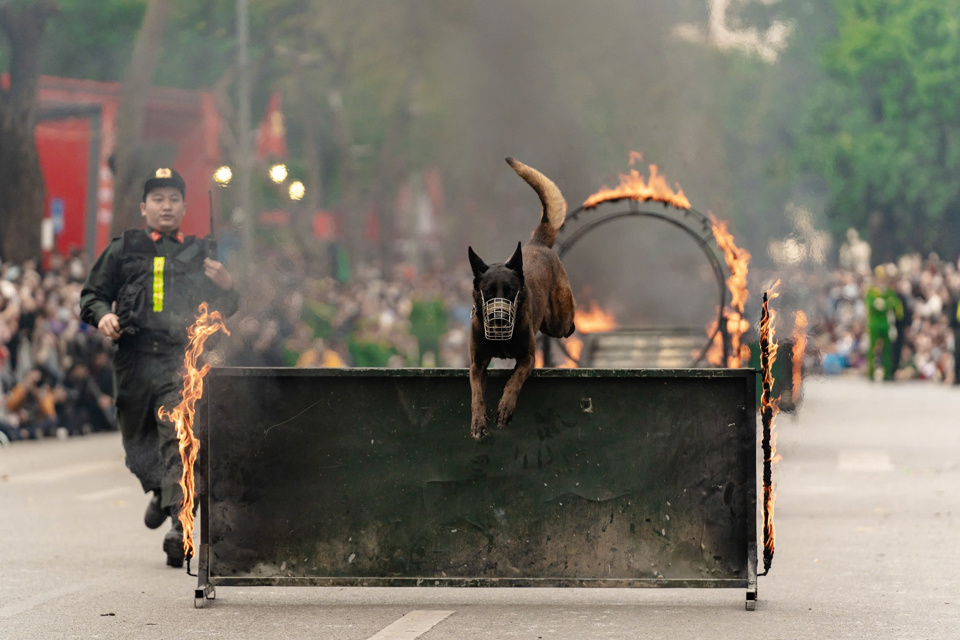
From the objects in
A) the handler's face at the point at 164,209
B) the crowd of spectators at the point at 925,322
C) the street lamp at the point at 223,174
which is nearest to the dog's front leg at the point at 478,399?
the street lamp at the point at 223,174

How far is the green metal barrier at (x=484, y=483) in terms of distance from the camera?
26.4ft

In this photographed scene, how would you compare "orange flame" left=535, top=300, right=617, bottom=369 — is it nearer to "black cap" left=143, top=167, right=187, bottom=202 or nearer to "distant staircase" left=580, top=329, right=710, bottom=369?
"distant staircase" left=580, top=329, right=710, bottom=369

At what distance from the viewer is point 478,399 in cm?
793

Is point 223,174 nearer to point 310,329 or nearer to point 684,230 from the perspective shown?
point 684,230

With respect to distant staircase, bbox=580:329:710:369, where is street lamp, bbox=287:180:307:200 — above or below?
above

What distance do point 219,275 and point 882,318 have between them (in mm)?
25677

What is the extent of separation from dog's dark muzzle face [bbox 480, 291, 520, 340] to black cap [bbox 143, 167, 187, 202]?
2.70 meters

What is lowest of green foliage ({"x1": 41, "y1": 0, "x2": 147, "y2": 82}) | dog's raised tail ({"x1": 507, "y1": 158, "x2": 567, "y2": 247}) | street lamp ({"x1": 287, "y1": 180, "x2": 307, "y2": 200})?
dog's raised tail ({"x1": 507, "y1": 158, "x2": 567, "y2": 247})

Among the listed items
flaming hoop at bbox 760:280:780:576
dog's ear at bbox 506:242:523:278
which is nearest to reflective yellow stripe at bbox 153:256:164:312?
dog's ear at bbox 506:242:523:278

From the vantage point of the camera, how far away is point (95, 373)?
2088 cm

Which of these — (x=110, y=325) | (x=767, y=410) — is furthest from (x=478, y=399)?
(x=110, y=325)

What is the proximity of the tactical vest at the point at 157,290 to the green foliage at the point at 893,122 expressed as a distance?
4939cm

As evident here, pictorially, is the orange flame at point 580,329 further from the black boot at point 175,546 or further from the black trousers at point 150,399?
the black trousers at point 150,399

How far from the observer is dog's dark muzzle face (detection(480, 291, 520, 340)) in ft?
24.7
